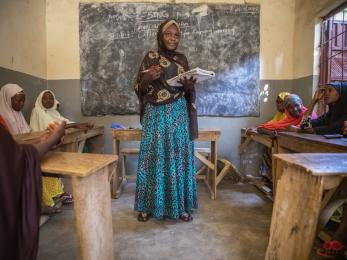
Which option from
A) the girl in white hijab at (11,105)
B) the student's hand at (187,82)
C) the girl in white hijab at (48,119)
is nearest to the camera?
the student's hand at (187,82)

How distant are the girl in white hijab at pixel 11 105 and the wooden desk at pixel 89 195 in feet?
6.13

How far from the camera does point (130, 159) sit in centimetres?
474

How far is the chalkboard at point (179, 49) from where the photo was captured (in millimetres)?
4535

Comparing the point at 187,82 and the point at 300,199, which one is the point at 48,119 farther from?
the point at 300,199

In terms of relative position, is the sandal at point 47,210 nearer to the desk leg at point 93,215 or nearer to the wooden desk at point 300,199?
the desk leg at point 93,215

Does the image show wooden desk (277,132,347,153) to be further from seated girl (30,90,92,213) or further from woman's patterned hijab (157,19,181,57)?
seated girl (30,90,92,213)

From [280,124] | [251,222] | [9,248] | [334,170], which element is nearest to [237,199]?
[251,222]

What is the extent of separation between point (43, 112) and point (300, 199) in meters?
3.66

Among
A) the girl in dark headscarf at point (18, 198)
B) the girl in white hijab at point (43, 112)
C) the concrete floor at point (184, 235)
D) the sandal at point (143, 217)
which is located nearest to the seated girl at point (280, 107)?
the concrete floor at point (184, 235)

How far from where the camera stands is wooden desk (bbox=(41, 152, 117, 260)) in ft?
4.43

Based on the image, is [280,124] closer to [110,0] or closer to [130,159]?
[130,159]

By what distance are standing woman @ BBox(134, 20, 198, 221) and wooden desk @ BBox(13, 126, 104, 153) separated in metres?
0.95

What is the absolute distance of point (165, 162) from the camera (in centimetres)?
267

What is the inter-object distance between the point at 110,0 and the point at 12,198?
414 centimetres
